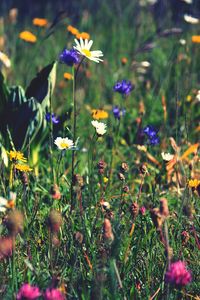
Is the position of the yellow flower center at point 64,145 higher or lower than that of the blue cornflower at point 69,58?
lower

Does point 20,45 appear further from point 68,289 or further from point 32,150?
point 68,289

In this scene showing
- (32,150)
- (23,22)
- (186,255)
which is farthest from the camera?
(23,22)

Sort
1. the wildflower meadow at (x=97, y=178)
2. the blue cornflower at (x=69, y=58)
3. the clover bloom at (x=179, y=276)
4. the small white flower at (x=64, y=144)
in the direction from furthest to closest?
the blue cornflower at (x=69, y=58)
the small white flower at (x=64, y=144)
the wildflower meadow at (x=97, y=178)
the clover bloom at (x=179, y=276)

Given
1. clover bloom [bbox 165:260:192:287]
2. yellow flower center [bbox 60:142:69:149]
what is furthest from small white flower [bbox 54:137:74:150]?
clover bloom [bbox 165:260:192:287]

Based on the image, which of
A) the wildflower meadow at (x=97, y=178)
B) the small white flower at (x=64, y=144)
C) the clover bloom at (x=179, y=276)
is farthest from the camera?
the small white flower at (x=64, y=144)

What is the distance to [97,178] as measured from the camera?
Result: 257cm

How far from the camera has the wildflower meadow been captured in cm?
158

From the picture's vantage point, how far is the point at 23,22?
5.14m

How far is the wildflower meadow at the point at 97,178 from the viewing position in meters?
1.58

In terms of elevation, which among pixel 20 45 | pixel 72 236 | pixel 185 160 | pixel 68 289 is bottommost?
pixel 68 289

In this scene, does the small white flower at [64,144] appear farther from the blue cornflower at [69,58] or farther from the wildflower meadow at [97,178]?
the blue cornflower at [69,58]

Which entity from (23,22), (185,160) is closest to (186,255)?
(185,160)

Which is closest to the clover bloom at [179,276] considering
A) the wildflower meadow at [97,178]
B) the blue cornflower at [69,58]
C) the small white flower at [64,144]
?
the wildflower meadow at [97,178]

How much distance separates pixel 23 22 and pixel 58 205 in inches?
138
